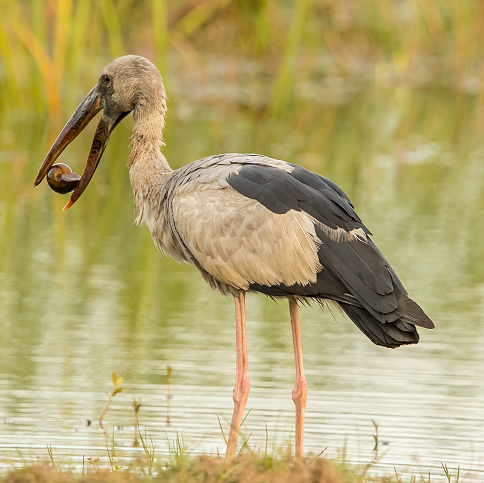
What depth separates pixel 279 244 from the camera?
550 cm

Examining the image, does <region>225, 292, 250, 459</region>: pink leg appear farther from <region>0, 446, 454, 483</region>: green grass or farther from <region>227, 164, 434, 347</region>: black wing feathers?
<region>0, 446, 454, 483</region>: green grass

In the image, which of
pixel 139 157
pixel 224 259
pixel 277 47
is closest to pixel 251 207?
pixel 224 259

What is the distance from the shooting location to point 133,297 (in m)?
8.38

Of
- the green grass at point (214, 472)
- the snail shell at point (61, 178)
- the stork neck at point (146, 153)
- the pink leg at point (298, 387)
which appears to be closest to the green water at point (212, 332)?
the pink leg at point (298, 387)

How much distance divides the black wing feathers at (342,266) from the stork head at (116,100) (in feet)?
3.60

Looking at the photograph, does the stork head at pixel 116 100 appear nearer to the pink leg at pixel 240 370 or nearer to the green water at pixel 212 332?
the green water at pixel 212 332

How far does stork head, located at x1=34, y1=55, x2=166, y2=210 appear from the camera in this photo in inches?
253

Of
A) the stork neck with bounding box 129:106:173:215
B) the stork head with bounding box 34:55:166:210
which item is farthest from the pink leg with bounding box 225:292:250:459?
the stork head with bounding box 34:55:166:210

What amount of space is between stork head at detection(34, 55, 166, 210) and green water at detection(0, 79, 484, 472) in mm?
1212

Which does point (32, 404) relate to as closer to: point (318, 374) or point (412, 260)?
point (318, 374)

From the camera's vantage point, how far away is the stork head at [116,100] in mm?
6422

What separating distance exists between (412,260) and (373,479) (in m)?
4.82

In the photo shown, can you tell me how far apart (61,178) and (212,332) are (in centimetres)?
167

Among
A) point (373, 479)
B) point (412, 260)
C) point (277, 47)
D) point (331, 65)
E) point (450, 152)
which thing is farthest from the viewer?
point (331, 65)
